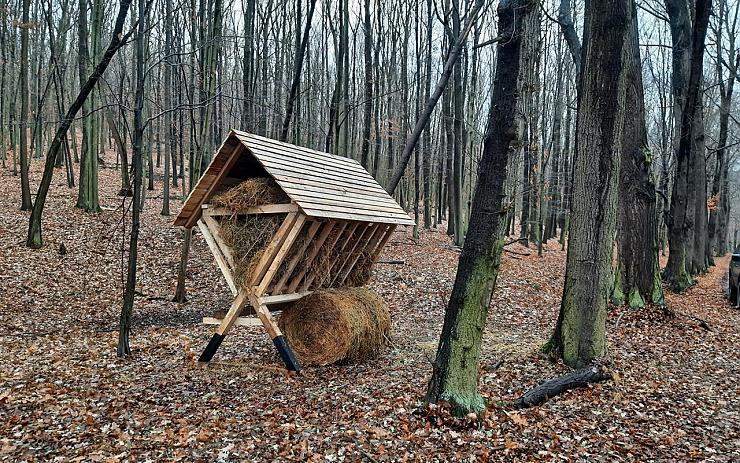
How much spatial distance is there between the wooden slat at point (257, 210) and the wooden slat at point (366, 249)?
2190 mm

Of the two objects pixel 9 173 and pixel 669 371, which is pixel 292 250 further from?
pixel 9 173

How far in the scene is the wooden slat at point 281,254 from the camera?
7.41m

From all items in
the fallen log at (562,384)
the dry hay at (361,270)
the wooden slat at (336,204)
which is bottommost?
the fallen log at (562,384)

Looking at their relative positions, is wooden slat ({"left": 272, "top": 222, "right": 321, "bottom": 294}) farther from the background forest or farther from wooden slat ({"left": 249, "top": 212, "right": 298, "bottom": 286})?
the background forest

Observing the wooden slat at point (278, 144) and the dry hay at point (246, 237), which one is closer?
the wooden slat at point (278, 144)

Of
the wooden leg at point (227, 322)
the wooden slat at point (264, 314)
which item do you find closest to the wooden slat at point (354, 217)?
the wooden slat at point (264, 314)

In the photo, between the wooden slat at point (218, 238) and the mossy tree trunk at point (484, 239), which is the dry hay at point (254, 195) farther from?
the mossy tree trunk at point (484, 239)

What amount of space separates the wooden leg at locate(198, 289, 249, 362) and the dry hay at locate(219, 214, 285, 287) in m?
0.20

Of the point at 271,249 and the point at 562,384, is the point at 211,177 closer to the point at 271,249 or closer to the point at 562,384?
the point at 271,249

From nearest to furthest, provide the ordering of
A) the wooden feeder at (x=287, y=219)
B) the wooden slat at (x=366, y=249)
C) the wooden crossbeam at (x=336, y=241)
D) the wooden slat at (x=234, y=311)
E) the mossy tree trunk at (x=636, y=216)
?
the wooden feeder at (x=287, y=219) → the wooden slat at (x=234, y=311) → the wooden crossbeam at (x=336, y=241) → the wooden slat at (x=366, y=249) → the mossy tree trunk at (x=636, y=216)

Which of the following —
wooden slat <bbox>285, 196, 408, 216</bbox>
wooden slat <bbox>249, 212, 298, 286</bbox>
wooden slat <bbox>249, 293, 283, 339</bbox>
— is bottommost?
wooden slat <bbox>249, 293, 283, 339</bbox>

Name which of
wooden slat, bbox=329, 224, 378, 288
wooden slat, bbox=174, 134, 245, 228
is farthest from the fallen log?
wooden slat, bbox=174, 134, 245, 228

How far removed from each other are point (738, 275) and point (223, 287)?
13996 mm

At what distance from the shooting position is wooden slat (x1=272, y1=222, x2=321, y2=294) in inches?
312
